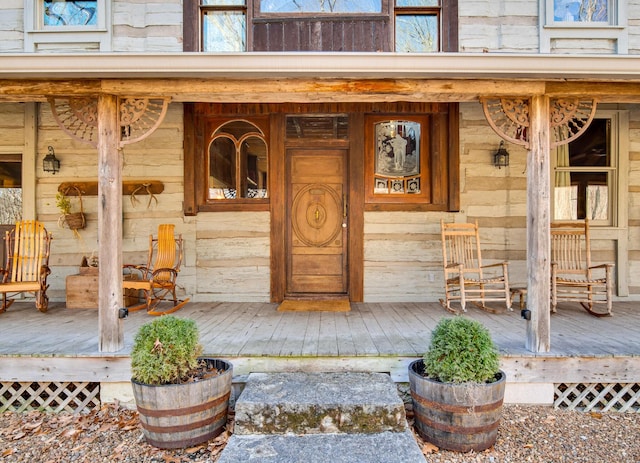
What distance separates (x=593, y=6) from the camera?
4164mm

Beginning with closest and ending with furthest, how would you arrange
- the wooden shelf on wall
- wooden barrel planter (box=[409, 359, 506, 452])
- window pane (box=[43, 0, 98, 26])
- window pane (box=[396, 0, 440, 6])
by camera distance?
wooden barrel planter (box=[409, 359, 506, 452]) < window pane (box=[43, 0, 98, 26]) < window pane (box=[396, 0, 440, 6]) < the wooden shelf on wall

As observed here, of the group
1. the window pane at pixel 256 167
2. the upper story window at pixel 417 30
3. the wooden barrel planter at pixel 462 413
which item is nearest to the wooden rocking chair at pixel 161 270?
the window pane at pixel 256 167

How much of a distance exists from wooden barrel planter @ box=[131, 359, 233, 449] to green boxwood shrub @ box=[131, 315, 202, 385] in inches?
2.4

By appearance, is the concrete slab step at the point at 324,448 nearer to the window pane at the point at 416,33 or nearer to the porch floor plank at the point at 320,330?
the porch floor plank at the point at 320,330

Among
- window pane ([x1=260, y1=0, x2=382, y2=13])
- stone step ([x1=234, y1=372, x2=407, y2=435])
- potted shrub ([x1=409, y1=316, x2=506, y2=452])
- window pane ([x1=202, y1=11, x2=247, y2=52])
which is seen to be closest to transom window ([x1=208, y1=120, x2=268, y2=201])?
window pane ([x1=202, y1=11, x2=247, y2=52])

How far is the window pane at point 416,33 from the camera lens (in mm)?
4309

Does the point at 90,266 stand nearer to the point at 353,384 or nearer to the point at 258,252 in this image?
the point at 258,252

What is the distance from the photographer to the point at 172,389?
221 cm

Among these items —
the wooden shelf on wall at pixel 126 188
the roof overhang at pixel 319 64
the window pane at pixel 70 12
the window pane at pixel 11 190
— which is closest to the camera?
the roof overhang at pixel 319 64

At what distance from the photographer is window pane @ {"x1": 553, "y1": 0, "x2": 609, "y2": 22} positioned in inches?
164

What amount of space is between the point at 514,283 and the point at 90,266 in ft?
15.8

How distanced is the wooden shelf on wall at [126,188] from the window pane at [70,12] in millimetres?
1697

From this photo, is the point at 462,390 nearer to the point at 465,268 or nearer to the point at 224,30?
the point at 465,268

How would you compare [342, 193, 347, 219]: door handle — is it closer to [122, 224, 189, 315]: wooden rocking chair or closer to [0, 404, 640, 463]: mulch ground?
[122, 224, 189, 315]: wooden rocking chair
